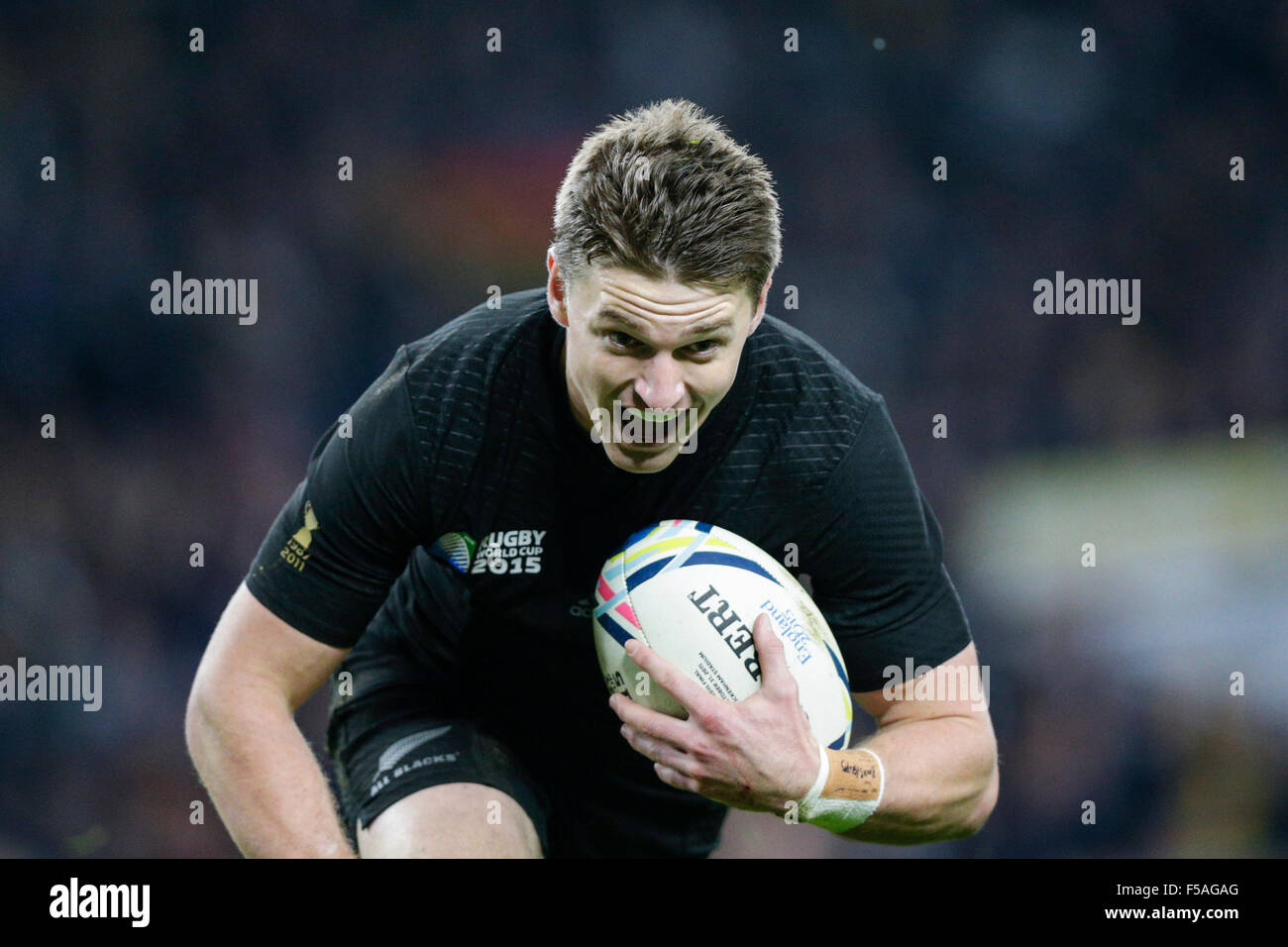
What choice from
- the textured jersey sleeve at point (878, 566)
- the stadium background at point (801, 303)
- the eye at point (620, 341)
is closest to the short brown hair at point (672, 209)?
the eye at point (620, 341)

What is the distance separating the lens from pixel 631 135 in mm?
3223

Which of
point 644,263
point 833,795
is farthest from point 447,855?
point 644,263

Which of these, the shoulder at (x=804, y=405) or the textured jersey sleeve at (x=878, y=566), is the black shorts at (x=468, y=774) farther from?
the shoulder at (x=804, y=405)

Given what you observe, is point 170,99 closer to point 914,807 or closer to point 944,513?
point 944,513

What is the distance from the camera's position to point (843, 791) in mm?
3209

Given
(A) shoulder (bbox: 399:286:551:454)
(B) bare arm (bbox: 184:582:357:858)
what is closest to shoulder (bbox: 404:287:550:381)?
(A) shoulder (bbox: 399:286:551:454)

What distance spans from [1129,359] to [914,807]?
17.4ft

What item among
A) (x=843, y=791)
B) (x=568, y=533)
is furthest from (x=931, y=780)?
(x=568, y=533)

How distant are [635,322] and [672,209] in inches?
10.6

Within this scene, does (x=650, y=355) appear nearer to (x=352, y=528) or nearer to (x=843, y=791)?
(x=352, y=528)

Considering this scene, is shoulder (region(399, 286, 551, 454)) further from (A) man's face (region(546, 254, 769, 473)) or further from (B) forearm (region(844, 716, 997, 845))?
(B) forearm (region(844, 716, 997, 845))

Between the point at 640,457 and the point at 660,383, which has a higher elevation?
the point at 660,383

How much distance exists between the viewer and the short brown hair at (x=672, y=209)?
3.05 m

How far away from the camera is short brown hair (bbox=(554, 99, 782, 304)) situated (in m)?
3.05
